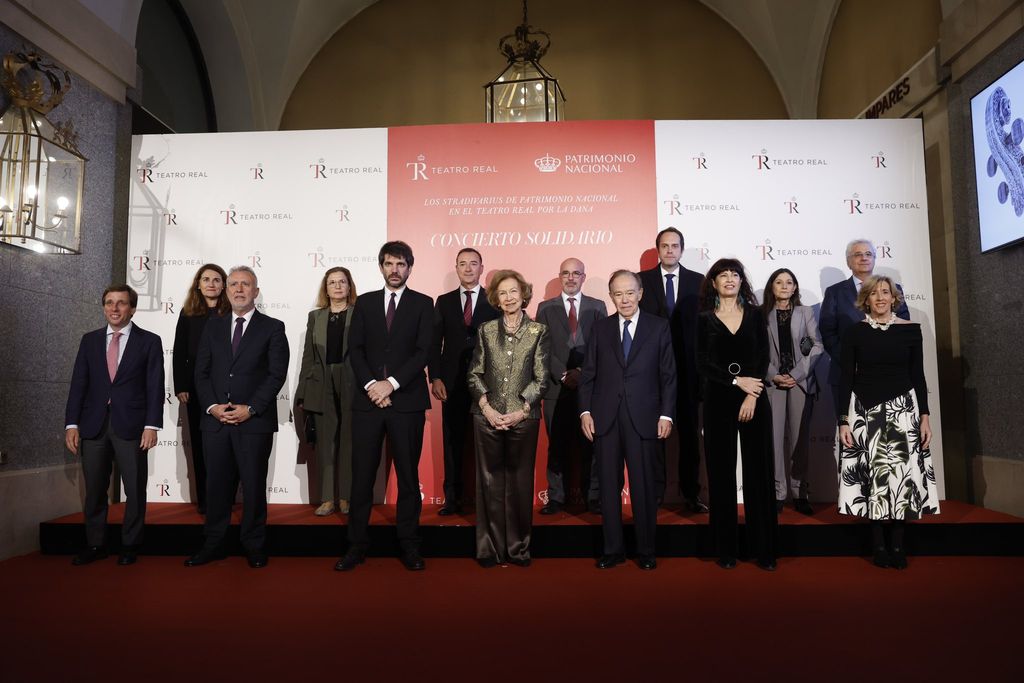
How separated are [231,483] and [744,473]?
2781 mm

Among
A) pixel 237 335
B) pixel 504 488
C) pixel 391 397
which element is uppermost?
pixel 237 335

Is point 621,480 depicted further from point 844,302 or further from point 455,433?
point 844,302

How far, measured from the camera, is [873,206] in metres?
5.19

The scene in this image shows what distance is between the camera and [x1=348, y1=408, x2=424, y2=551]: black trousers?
12.0 feet

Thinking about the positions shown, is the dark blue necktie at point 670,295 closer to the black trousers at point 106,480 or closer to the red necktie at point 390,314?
the red necktie at point 390,314

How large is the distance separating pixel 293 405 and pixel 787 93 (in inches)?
267

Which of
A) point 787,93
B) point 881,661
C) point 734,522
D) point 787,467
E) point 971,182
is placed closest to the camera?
point 881,661

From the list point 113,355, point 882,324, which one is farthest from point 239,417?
point 882,324

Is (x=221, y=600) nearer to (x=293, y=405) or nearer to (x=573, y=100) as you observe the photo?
(x=293, y=405)

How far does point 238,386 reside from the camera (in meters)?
3.84

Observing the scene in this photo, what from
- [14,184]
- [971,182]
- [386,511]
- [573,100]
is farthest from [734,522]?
[573,100]

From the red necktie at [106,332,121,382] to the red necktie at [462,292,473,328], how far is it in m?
2.04

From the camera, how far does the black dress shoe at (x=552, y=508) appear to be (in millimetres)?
4457

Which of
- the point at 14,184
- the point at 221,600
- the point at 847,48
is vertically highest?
the point at 847,48
